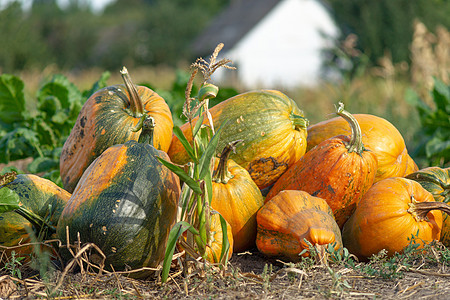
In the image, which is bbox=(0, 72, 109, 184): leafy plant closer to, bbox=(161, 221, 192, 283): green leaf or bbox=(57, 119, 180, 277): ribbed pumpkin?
bbox=(57, 119, 180, 277): ribbed pumpkin

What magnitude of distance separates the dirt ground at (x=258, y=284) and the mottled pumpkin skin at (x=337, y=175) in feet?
1.60

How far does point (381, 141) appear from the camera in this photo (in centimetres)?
293

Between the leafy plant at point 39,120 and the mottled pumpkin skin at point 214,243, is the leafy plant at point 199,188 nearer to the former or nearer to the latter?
the mottled pumpkin skin at point 214,243

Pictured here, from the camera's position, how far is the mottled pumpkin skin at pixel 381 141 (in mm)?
2918

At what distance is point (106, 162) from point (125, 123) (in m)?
0.59

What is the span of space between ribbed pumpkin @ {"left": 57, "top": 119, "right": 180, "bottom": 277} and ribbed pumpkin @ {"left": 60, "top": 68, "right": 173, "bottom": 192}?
55 centimetres

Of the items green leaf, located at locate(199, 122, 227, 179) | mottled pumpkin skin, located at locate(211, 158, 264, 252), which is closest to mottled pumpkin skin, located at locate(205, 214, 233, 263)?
mottled pumpkin skin, located at locate(211, 158, 264, 252)

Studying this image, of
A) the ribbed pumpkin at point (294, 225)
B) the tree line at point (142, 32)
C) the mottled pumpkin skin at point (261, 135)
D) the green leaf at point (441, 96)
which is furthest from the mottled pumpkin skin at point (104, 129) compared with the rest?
the tree line at point (142, 32)

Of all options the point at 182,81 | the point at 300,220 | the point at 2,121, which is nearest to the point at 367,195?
the point at 300,220

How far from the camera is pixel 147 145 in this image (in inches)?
94.0

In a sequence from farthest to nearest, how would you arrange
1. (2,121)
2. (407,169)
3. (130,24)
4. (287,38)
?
(130,24), (287,38), (2,121), (407,169)

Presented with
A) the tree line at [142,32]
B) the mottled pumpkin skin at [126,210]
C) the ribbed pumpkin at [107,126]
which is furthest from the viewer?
the tree line at [142,32]

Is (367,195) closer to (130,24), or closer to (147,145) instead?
(147,145)

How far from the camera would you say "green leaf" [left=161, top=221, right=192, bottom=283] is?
79.1 inches
